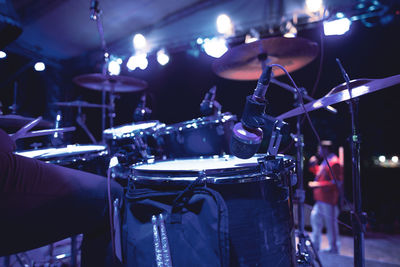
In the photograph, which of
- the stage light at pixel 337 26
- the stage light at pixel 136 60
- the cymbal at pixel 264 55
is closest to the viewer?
the cymbal at pixel 264 55

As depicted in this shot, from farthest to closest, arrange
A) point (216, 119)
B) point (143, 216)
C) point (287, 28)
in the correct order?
point (287, 28)
point (216, 119)
point (143, 216)

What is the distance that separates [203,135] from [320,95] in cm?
292

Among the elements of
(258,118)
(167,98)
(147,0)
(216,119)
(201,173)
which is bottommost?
(201,173)

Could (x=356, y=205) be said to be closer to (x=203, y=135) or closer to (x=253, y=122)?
(x=253, y=122)

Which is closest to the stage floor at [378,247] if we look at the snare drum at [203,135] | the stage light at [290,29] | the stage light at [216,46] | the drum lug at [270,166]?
the snare drum at [203,135]

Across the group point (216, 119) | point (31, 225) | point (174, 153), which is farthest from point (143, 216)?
point (174, 153)

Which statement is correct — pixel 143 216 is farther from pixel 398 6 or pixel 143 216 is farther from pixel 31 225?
pixel 398 6

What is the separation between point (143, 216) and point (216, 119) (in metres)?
1.04

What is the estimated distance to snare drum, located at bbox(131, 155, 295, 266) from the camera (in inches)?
31.8

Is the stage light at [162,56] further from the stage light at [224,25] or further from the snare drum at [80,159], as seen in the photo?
the snare drum at [80,159]

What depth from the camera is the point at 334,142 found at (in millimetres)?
4023

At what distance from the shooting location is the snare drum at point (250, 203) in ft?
2.65

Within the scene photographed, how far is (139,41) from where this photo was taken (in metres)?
4.25

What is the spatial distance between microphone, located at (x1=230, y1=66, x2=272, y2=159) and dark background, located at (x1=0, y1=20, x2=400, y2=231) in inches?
96.6
